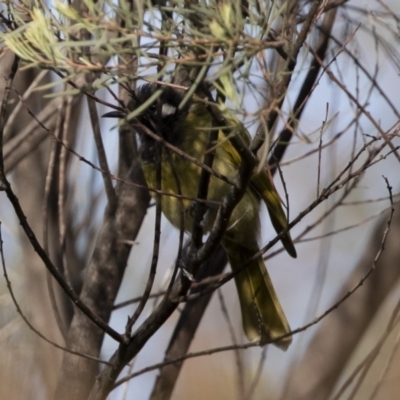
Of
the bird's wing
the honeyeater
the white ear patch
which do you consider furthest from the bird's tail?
the white ear patch

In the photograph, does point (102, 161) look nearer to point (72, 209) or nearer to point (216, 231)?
point (72, 209)

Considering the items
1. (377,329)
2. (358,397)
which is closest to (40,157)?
(358,397)

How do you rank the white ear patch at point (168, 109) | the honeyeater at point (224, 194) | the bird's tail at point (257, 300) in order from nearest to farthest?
1. the honeyeater at point (224, 194)
2. the white ear patch at point (168, 109)
3. the bird's tail at point (257, 300)

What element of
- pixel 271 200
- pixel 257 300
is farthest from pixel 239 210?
pixel 257 300

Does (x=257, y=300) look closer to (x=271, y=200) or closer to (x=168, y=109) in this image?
(x=271, y=200)

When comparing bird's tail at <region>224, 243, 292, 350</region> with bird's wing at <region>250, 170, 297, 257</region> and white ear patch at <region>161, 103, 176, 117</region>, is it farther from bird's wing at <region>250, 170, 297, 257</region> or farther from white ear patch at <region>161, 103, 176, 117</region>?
white ear patch at <region>161, 103, 176, 117</region>

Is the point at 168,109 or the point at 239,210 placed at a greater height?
the point at 168,109

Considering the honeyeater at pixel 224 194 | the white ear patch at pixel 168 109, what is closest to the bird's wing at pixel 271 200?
the honeyeater at pixel 224 194

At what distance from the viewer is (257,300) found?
319 centimetres

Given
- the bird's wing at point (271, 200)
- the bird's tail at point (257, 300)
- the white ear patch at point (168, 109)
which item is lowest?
the bird's tail at point (257, 300)

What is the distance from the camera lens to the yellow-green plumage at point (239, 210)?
2.82m

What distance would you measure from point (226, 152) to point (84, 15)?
1506 millimetres

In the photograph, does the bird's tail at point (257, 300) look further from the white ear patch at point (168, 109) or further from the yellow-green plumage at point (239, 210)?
the white ear patch at point (168, 109)

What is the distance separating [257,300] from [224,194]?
0.57 metres
